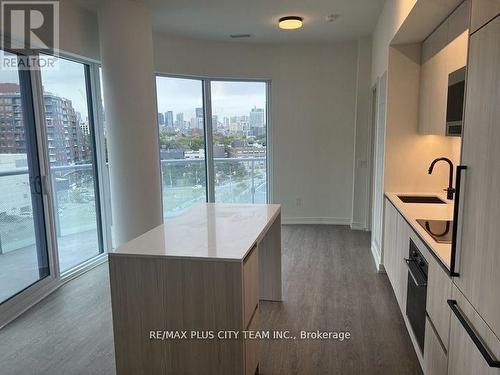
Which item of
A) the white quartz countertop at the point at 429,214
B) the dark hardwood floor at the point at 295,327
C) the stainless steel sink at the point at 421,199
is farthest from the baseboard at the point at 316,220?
the stainless steel sink at the point at 421,199

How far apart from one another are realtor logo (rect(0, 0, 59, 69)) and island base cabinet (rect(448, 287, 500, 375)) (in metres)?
3.76

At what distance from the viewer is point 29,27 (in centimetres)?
335

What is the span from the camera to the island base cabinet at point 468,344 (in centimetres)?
132

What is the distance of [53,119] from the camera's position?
3.85 meters

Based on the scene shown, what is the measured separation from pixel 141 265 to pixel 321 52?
492 cm

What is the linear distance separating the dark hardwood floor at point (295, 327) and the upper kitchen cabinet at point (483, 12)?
2.08 metres

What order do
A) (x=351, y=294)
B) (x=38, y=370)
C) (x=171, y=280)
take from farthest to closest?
(x=351, y=294) < (x=38, y=370) < (x=171, y=280)

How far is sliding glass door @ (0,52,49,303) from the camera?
322 cm

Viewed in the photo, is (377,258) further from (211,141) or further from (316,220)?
(211,141)

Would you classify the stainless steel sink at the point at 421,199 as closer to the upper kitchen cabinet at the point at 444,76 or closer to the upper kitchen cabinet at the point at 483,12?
the upper kitchen cabinet at the point at 444,76

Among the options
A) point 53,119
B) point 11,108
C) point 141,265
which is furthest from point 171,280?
point 53,119

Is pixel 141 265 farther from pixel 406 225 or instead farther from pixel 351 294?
pixel 351 294

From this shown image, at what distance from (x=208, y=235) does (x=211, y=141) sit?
381cm

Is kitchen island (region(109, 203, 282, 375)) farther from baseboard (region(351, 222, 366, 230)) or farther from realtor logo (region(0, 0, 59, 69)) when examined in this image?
baseboard (region(351, 222, 366, 230))
